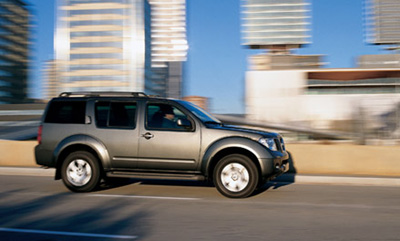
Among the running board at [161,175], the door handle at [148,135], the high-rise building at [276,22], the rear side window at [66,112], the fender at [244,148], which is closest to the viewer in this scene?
the fender at [244,148]

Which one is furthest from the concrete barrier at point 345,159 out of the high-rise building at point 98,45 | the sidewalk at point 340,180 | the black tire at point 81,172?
the high-rise building at point 98,45

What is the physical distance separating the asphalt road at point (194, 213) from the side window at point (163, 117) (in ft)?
4.14

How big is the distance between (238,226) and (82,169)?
3.84 meters

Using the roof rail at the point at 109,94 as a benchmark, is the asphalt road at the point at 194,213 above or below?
below

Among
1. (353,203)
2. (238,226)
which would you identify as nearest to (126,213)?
(238,226)

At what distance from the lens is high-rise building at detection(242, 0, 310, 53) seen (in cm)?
14975

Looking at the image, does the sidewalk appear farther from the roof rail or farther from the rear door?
the roof rail

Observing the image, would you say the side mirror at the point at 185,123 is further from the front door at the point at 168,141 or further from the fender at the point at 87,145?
the fender at the point at 87,145

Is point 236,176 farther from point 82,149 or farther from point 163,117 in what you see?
point 82,149

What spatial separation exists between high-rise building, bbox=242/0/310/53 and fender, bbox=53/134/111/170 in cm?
A: 14441

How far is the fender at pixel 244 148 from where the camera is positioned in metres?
7.43

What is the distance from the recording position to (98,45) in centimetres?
13000

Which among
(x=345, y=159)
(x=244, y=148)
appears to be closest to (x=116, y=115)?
(x=244, y=148)

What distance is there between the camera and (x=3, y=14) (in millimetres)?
130750
